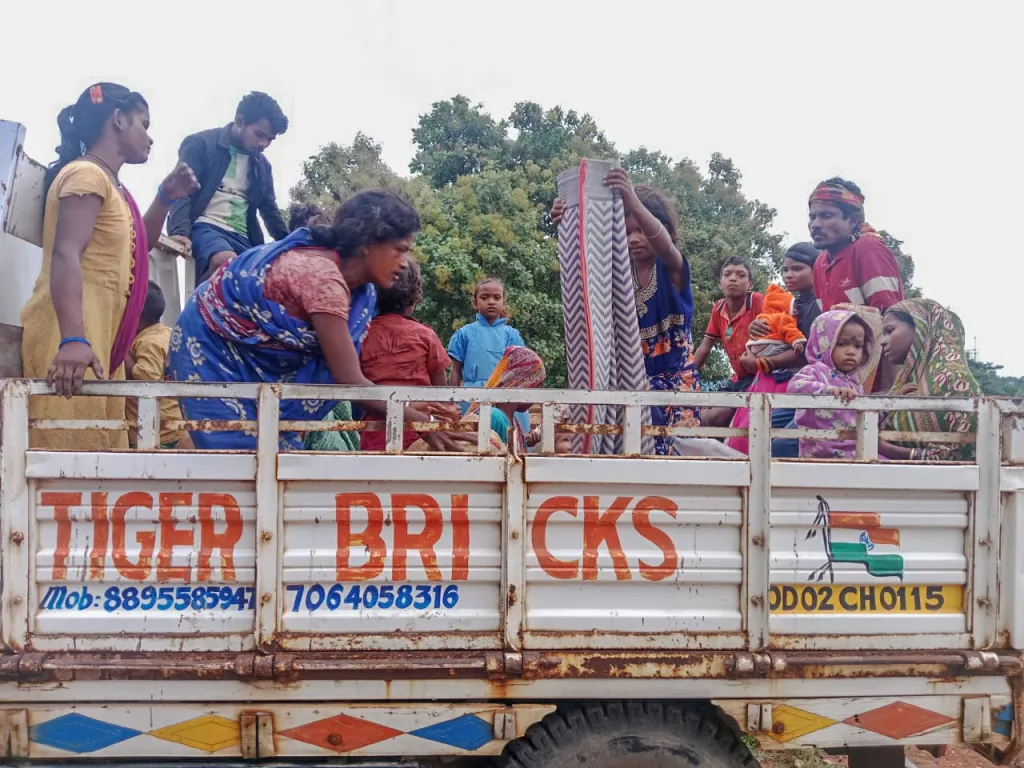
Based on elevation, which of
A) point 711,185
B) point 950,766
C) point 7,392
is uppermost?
point 711,185

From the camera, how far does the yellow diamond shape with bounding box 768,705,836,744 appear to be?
2.37 m

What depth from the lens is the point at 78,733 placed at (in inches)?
87.6

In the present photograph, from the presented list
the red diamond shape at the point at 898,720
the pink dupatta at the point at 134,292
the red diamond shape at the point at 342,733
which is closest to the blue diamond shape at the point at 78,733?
the red diamond shape at the point at 342,733

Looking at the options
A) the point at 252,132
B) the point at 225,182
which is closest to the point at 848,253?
the point at 252,132

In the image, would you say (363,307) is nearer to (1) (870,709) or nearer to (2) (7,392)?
(2) (7,392)

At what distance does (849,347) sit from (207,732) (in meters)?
2.62

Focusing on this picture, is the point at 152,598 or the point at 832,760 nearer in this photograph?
the point at 152,598

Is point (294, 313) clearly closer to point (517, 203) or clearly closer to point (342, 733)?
point (342, 733)

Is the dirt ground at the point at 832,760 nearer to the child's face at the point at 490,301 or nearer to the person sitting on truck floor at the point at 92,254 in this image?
the child's face at the point at 490,301

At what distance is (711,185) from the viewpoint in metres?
17.3

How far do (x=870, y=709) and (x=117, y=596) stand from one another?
2.15m

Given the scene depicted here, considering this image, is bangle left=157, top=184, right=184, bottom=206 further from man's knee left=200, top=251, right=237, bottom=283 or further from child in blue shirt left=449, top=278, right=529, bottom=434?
child in blue shirt left=449, top=278, right=529, bottom=434

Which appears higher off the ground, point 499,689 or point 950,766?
point 499,689

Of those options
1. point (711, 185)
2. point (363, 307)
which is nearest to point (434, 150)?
point (711, 185)
